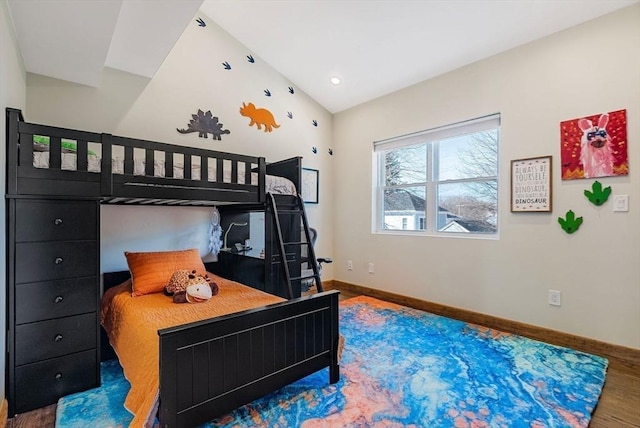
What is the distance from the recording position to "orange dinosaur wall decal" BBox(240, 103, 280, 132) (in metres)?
3.80

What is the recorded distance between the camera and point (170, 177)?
6.95 ft

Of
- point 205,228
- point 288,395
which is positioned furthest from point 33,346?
point 205,228

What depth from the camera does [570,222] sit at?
262cm

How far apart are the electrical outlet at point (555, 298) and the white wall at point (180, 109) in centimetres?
274

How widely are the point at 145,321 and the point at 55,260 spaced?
0.66 metres

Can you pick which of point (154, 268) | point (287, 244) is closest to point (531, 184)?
point (287, 244)

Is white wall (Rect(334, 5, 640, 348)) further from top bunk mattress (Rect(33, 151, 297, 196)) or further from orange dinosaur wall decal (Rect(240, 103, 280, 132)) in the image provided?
top bunk mattress (Rect(33, 151, 297, 196))

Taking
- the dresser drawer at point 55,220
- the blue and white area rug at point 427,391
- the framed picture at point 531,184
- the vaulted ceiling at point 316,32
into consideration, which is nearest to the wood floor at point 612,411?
the blue and white area rug at point 427,391

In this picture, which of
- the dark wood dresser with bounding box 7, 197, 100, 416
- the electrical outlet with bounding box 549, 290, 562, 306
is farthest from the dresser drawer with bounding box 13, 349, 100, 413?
the electrical outlet with bounding box 549, 290, 562, 306

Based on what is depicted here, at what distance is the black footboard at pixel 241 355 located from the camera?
144 cm

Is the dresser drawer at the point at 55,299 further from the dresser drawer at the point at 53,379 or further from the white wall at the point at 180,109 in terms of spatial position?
the white wall at the point at 180,109

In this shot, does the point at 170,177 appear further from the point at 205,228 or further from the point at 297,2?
the point at 297,2

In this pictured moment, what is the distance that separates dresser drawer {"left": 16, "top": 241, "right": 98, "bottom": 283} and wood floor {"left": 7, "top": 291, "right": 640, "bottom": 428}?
2.41 ft

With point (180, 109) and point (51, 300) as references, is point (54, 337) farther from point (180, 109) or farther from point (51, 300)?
point (180, 109)
